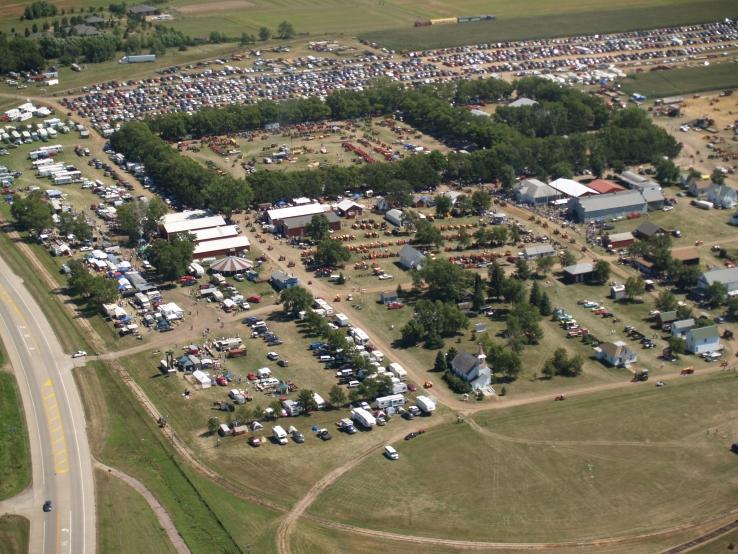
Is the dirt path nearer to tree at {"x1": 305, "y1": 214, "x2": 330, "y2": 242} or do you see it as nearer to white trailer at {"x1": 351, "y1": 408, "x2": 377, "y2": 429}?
white trailer at {"x1": 351, "y1": 408, "x2": 377, "y2": 429}

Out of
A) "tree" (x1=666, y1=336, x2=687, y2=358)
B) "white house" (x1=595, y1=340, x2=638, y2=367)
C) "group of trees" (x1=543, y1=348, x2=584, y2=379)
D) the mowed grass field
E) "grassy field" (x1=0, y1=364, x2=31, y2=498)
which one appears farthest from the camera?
"tree" (x1=666, y1=336, x2=687, y2=358)

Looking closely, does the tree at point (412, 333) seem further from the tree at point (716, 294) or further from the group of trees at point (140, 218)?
the group of trees at point (140, 218)

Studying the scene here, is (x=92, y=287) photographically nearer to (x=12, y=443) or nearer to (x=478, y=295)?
(x=12, y=443)

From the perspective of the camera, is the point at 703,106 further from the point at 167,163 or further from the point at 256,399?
the point at 256,399

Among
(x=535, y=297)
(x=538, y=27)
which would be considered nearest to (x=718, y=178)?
(x=535, y=297)

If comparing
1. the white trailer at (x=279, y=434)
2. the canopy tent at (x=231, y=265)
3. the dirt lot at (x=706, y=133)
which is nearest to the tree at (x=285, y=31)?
the dirt lot at (x=706, y=133)

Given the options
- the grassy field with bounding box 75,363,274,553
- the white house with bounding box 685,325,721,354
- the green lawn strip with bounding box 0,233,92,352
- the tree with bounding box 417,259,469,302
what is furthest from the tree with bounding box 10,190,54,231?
the white house with bounding box 685,325,721,354

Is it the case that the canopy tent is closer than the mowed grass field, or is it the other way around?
the mowed grass field
